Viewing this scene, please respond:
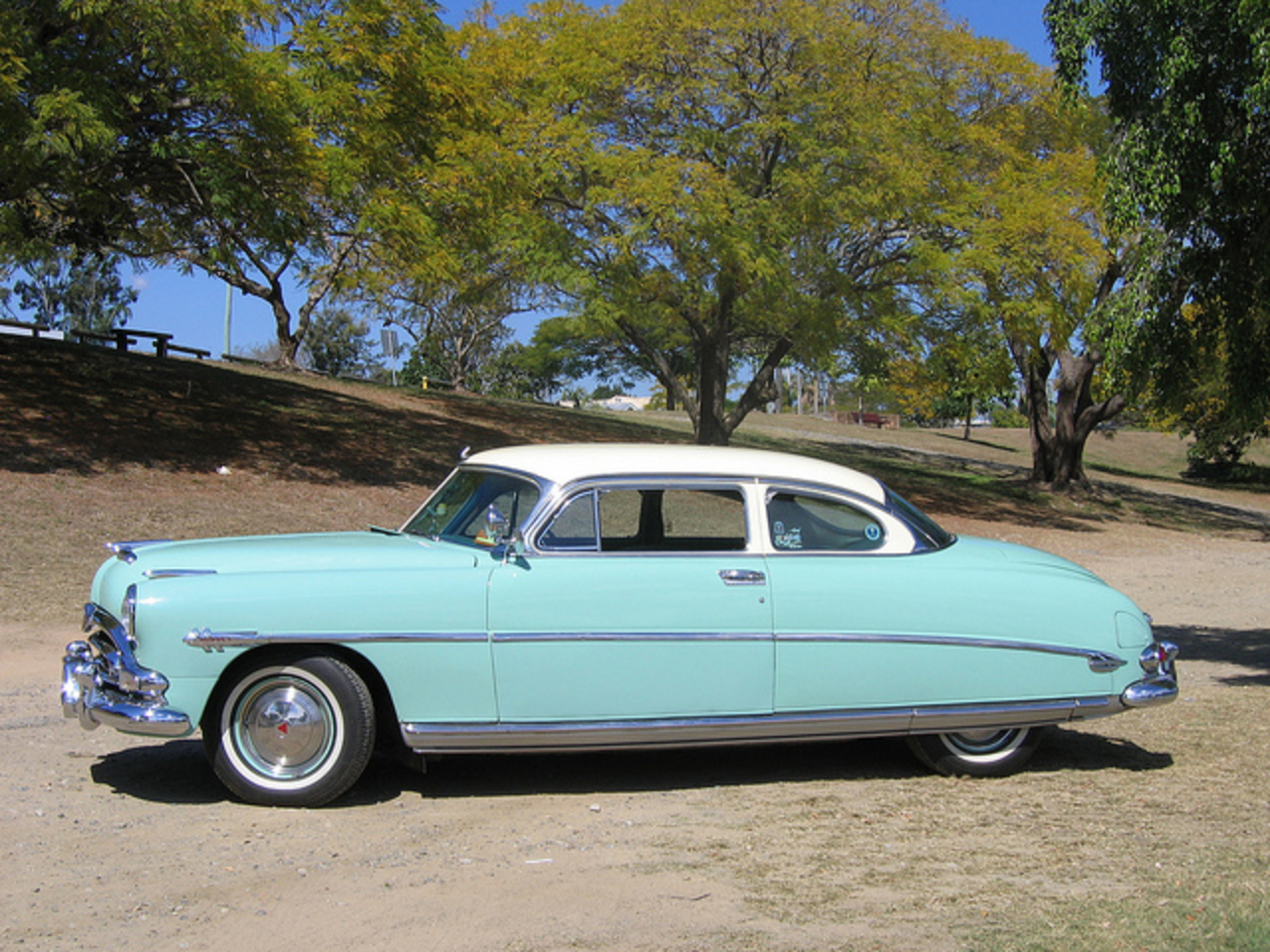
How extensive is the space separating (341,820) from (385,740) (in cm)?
74

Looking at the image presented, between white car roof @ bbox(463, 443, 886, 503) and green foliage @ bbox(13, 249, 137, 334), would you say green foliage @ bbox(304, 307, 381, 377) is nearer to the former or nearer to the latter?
green foliage @ bbox(13, 249, 137, 334)

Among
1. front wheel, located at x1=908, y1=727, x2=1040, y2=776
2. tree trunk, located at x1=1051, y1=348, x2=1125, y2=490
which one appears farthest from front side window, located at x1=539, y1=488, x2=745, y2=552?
tree trunk, located at x1=1051, y1=348, x2=1125, y2=490

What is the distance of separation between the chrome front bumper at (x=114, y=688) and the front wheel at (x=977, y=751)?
3.59 metres

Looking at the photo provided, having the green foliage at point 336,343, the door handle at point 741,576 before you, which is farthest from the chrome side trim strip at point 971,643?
the green foliage at point 336,343

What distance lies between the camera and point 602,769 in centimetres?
612

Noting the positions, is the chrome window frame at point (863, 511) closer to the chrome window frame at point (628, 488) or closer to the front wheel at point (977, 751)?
the chrome window frame at point (628, 488)

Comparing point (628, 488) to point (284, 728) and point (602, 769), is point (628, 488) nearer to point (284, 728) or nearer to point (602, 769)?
point (602, 769)

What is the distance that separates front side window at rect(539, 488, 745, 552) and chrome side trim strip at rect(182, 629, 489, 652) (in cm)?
60

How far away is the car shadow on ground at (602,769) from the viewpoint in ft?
18.3

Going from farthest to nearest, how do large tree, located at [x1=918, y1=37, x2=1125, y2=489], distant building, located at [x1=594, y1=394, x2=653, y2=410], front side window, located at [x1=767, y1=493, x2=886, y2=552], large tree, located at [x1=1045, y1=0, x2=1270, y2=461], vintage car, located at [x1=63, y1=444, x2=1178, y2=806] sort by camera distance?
1. distant building, located at [x1=594, y1=394, x2=653, y2=410]
2. large tree, located at [x1=918, y1=37, x2=1125, y2=489]
3. large tree, located at [x1=1045, y1=0, x2=1270, y2=461]
4. front side window, located at [x1=767, y1=493, x2=886, y2=552]
5. vintage car, located at [x1=63, y1=444, x2=1178, y2=806]

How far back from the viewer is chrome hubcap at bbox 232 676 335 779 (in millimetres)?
5141

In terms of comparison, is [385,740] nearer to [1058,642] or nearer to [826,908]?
[826,908]

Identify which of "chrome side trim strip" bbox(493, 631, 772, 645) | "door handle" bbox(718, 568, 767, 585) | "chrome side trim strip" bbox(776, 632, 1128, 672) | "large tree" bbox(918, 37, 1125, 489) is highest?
"large tree" bbox(918, 37, 1125, 489)

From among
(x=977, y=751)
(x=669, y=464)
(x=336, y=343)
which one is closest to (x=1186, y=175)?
(x=977, y=751)
